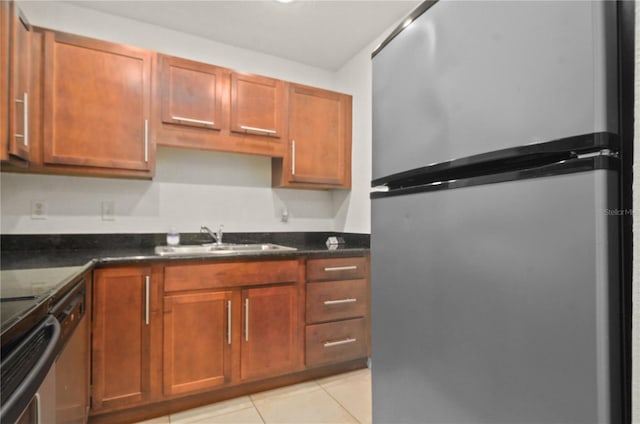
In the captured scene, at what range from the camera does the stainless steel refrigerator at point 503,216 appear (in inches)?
20.4

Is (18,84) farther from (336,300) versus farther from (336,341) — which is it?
(336,341)

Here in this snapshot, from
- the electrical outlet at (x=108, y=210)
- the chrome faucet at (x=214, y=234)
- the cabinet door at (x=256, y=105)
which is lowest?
the chrome faucet at (x=214, y=234)

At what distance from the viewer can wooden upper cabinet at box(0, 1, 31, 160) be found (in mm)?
1588

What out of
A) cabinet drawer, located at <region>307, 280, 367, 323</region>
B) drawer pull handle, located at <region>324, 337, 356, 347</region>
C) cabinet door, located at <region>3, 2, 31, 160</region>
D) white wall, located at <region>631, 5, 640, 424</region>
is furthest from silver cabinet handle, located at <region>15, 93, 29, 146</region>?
white wall, located at <region>631, 5, 640, 424</region>

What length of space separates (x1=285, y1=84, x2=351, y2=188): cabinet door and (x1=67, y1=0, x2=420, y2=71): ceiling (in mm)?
383

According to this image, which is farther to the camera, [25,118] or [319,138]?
[319,138]

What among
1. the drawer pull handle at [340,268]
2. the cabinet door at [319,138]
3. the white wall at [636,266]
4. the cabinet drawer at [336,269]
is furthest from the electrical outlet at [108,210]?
the white wall at [636,266]

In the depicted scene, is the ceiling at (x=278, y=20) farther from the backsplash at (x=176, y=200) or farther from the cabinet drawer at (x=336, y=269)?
the cabinet drawer at (x=336, y=269)

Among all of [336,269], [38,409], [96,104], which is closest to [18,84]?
[96,104]

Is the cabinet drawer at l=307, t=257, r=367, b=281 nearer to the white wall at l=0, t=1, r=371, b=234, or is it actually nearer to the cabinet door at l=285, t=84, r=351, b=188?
the white wall at l=0, t=1, r=371, b=234

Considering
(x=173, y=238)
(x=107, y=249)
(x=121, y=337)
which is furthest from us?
(x=173, y=238)

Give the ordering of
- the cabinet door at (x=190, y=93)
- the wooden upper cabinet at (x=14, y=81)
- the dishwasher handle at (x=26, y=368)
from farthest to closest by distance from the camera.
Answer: the cabinet door at (x=190, y=93) < the wooden upper cabinet at (x=14, y=81) < the dishwasher handle at (x=26, y=368)

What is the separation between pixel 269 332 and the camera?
84.6 inches

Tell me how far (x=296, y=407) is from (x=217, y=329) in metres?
0.65
